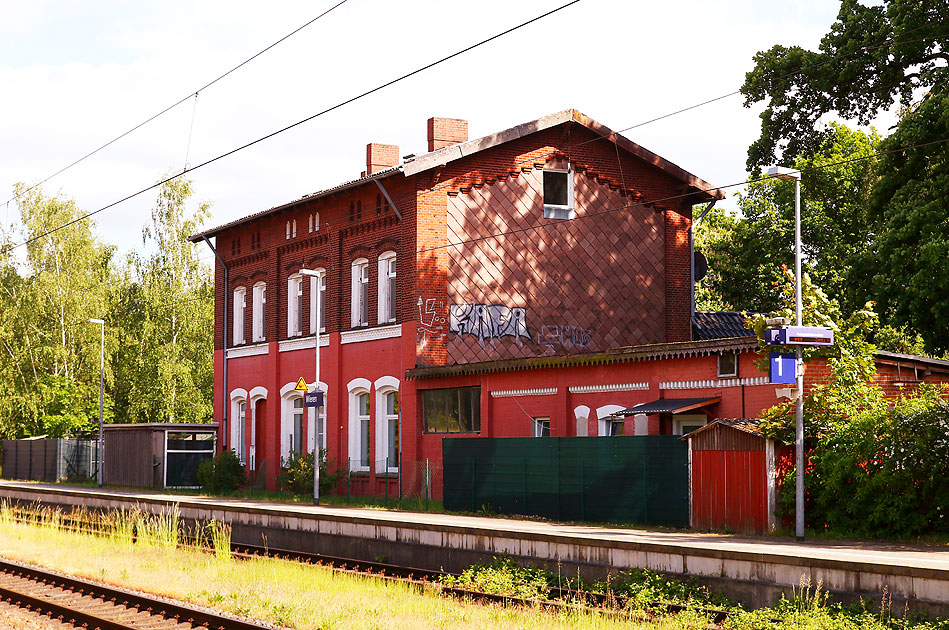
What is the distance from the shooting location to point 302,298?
38750mm

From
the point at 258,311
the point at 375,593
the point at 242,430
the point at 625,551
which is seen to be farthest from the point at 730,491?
the point at 242,430

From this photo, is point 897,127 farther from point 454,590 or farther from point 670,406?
point 454,590

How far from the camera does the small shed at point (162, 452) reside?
40594mm

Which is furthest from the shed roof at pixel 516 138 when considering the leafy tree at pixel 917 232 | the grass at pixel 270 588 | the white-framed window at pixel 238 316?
the grass at pixel 270 588

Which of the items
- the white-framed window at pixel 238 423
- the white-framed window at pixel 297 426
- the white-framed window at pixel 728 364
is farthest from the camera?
the white-framed window at pixel 238 423

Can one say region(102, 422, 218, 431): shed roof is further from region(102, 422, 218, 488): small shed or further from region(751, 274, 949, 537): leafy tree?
region(751, 274, 949, 537): leafy tree

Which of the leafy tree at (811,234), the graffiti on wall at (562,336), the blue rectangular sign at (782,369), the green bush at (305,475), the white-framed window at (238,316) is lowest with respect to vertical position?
the green bush at (305,475)

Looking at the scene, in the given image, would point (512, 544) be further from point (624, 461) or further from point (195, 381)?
point (195, 381)

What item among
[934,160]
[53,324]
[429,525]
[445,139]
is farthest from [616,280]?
[53,324]

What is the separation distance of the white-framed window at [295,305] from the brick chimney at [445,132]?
683 cm

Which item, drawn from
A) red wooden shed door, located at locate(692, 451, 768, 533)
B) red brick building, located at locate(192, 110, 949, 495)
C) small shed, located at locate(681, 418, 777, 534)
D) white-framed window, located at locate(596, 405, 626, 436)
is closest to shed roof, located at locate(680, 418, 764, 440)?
small shed, located at locate(681, 418, 777, 534)

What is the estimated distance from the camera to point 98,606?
50.1 ft

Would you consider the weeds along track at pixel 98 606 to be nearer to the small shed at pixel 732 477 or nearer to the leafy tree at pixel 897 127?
the small shed at pixel 732 477

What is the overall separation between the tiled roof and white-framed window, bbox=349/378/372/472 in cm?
986
